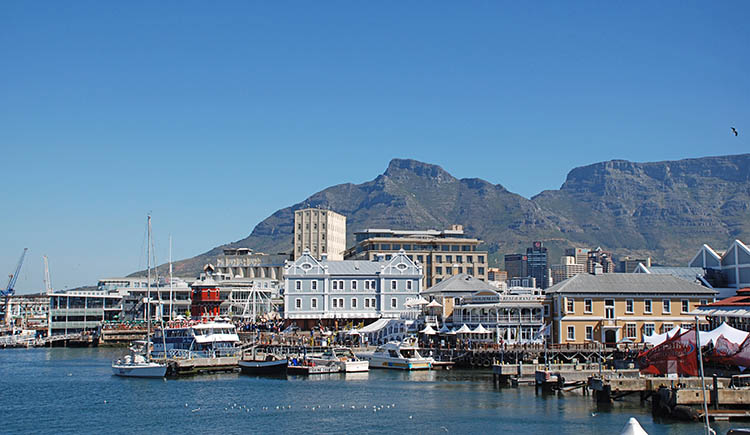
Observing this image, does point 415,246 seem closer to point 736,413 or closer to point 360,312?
point 360,312

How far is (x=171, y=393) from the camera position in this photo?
63.9 meters

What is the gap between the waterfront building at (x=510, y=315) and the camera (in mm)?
83250

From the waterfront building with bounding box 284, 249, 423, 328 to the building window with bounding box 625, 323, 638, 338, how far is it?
136ft

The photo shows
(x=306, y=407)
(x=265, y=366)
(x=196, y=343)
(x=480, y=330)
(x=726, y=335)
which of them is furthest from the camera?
(x=480, y=330)

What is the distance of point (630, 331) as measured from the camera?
79750 millimetres

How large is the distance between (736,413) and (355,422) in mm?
22266

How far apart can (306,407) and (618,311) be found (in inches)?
1526

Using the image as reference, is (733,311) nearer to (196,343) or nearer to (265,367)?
(265,367)

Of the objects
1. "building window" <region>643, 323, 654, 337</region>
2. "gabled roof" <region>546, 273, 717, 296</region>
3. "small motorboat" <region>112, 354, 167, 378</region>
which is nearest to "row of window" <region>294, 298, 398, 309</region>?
"gabled roof" <region>546, 273, 717, 296</region>

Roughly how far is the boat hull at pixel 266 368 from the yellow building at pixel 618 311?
28.1 m

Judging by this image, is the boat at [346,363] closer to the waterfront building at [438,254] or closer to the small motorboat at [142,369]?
the small motorboat at [142,369]

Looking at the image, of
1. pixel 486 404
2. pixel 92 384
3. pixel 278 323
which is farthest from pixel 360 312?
pixel 486 404

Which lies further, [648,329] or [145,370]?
[648,329]

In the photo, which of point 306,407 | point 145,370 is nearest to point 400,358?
point 145,370
